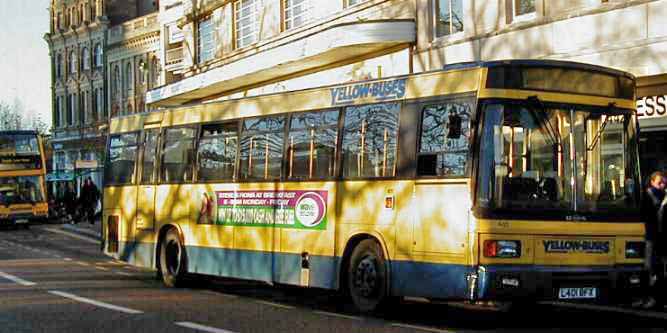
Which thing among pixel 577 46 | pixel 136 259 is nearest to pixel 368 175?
pixel 136 259

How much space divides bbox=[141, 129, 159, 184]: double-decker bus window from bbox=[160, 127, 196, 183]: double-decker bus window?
0.37 metres

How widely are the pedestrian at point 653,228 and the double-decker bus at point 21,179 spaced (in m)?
36.2

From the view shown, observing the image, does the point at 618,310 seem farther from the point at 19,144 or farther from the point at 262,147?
the point at 19,144

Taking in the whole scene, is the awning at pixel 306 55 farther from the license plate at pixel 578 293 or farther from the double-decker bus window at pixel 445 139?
the license plate at pixel 578 293

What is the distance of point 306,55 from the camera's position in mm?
31203

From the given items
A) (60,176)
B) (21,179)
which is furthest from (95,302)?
(60,176)

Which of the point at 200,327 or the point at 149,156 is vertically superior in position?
the point at 149,156

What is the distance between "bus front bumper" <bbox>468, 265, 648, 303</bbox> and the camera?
12445 millimetres

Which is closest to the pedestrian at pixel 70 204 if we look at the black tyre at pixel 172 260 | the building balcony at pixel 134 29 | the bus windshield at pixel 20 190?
the bus windshield at pixel 20 190

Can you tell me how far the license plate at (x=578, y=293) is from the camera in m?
12.7

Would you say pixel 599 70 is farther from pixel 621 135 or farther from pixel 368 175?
pixel 368 175

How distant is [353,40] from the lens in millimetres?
28719

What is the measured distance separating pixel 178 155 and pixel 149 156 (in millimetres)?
1208

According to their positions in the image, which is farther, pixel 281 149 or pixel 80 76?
pixel 80 76
